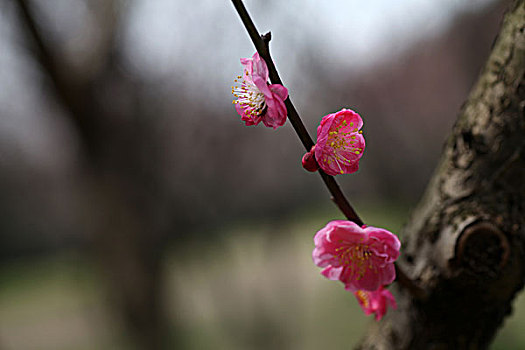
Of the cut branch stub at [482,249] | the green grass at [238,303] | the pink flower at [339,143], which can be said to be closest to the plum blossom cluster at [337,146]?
the pink flower at [339,143]

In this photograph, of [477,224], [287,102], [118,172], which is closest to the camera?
[287,102]

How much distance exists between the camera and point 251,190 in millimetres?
2951

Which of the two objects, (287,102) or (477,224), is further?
(477,224)

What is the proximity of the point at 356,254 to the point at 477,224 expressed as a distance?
14 centimetres

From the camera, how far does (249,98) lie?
358 mm

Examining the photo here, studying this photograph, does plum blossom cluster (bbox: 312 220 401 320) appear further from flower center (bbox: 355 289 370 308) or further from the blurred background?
the blurred background

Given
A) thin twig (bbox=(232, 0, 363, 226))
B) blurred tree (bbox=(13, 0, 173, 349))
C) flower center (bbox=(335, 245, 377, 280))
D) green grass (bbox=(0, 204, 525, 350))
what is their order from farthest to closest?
green grass (bbox=(0, 204, 525, 350)) → blurred tree (bbox=(13, 0, 173, 349)) → flower center (bbox=(335, 245, 377, 280)) → thin twig (bbox=(232, 0, 363, 226))

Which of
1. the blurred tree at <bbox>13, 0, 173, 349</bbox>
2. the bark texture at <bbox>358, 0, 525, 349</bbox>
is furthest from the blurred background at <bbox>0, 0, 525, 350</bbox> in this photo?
the bark texture at <bbox>358, 0, 525, 349</bbox>

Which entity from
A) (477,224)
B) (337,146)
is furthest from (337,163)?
(477,224)

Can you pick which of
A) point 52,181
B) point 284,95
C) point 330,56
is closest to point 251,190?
point 330,56

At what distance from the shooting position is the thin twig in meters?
0.28

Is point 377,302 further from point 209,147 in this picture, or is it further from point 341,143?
point 209,147

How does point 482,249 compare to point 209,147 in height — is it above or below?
below

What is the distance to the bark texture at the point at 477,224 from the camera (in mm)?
448
